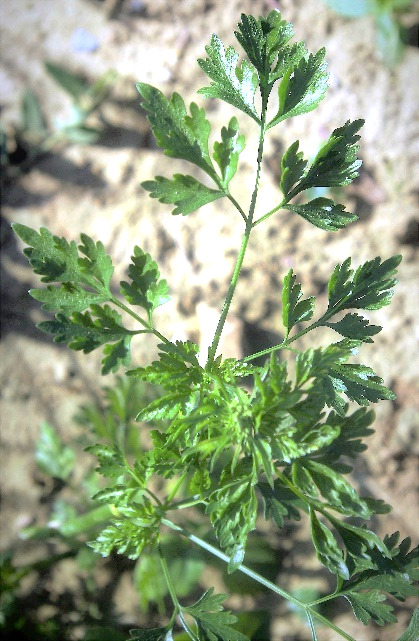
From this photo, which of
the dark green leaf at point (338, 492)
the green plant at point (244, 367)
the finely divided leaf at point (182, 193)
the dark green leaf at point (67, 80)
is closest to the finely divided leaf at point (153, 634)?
the green plant at point (244, 367)

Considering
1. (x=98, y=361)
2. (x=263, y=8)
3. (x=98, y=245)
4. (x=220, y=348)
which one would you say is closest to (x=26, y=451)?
(x=98, y=361)

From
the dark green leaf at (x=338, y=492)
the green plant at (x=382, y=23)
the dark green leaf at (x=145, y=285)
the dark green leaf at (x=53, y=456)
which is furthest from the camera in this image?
the green plant at (x=382, y=23)

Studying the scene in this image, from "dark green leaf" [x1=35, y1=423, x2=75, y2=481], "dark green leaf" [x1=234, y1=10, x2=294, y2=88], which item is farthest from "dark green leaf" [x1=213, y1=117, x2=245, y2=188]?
"dark green leaf" [x1=35, y1=423, x2=75, y2=481]

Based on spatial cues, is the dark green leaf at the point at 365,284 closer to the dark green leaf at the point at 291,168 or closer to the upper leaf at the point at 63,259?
the dark green leaf at the point at 291,168

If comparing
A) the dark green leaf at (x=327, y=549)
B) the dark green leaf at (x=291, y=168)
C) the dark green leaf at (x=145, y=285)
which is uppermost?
the dark green leaf at (x=291, y=168)

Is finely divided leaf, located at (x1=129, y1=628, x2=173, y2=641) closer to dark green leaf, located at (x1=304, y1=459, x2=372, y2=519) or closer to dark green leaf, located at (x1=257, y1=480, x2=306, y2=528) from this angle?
dark green leaf, located at (x1=257, y1=480, x2=306, y2=528)

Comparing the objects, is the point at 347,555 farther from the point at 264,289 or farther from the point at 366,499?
the point at 264,289

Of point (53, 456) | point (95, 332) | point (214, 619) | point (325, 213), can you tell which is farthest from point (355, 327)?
point (53, 456)
